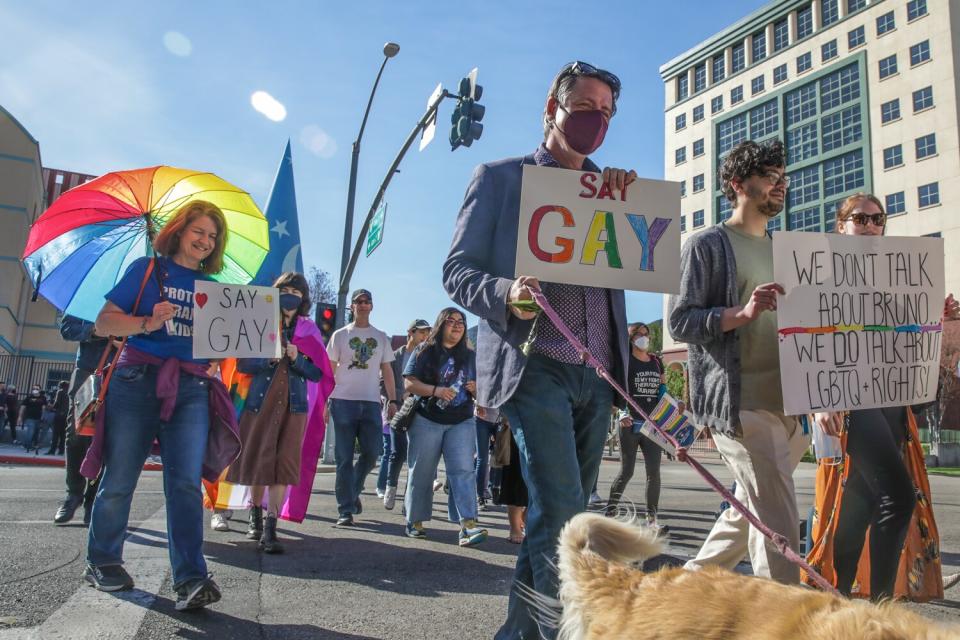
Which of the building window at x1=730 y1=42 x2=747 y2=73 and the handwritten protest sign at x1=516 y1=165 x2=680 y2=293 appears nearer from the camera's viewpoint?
the handwritten protest sign at x1=516 y1=165 x2=680 y2=293

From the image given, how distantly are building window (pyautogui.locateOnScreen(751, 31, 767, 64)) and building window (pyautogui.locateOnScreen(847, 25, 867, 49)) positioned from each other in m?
7.25

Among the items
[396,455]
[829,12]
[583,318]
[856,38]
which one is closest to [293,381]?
[396,455]

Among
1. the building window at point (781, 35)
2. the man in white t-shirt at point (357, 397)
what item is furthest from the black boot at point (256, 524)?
the building window at point (781, 35)

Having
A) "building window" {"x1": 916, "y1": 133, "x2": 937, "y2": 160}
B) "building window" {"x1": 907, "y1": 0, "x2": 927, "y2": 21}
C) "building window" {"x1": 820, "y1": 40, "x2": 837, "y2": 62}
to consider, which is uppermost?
"building window" {"x1": 820, "y1": 40, "x2": 837, "y2": 62}

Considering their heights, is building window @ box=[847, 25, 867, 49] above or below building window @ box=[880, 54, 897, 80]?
above

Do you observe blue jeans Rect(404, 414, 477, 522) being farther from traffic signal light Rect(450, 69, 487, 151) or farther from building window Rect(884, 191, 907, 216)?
building window Rect(884, 191, 907, 216)

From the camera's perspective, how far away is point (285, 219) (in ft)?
50.7

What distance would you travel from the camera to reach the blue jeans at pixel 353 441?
6793mm

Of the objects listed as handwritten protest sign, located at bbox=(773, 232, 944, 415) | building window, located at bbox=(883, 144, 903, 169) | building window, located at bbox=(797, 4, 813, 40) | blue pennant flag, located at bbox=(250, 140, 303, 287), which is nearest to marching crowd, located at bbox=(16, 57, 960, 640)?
handwritten protest sign, located at bbox=(773, 232, 944, 415)

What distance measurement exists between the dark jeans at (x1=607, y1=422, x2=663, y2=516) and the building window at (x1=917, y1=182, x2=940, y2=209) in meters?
41.4

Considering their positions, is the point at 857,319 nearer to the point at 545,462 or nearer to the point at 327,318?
the point at 545,462

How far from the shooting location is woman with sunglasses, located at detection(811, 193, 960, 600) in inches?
135

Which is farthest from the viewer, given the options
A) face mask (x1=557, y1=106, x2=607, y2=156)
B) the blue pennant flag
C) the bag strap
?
the blue pennant flag

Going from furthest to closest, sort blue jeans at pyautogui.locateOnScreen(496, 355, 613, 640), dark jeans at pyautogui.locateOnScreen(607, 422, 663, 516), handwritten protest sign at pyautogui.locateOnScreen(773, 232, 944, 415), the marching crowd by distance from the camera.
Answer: dark jeans at pyautogui.locateOnScreen(607, 422, 663, 516) < handwritten protest sign at pyautogui.locateOnScreen(773, 232, 944, 415) < the marching crowd < blue jeans at pyautogui.locateOnScreen(496, 355, 613, 640)
